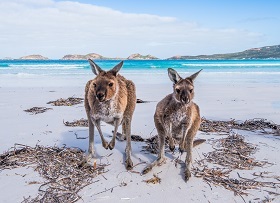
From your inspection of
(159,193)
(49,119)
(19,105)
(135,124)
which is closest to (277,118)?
(135,124)

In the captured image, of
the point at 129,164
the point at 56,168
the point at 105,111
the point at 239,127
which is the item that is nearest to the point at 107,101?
the point at 105,111

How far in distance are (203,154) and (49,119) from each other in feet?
10.6

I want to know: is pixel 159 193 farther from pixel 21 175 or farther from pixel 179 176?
pixel 21 175

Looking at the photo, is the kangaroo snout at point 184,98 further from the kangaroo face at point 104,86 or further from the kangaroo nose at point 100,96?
the kangaroo nose at point 100,96

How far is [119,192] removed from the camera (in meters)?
2.77

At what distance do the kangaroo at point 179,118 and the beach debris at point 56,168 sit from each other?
65cm

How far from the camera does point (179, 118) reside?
321 cm

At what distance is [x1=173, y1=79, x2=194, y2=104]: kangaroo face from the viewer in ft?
10.3

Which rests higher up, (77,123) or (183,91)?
(183,91)

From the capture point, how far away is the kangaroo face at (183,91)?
3129 millimetres

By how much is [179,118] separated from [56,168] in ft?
4.51

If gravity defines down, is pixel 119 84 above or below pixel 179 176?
above

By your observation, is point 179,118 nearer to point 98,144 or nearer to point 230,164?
point 230,164

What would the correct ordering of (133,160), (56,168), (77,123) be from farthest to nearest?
1. (77,123)
2. (133,160)
3. (56,168)
